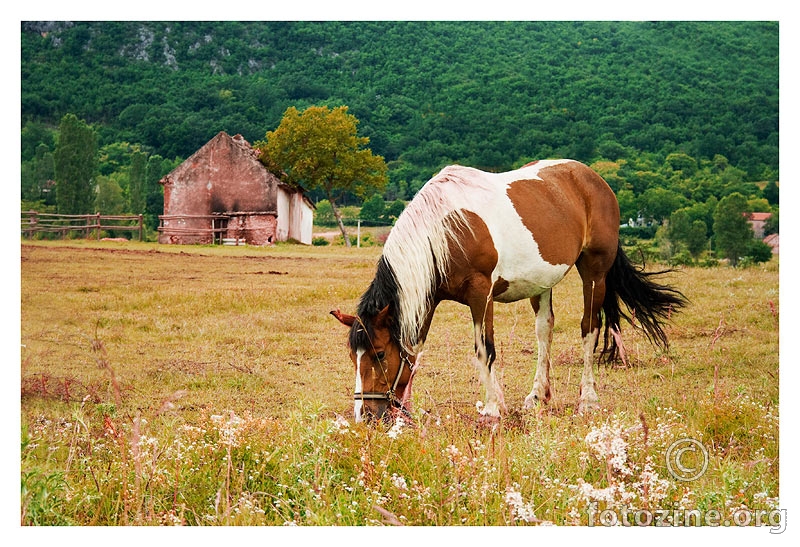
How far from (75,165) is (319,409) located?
5.28 m

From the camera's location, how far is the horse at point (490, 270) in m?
4.35

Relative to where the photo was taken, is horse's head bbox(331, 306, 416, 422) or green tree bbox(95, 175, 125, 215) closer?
horse's head bbox(331, 306, 416, 422)

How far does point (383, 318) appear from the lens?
14.3ft

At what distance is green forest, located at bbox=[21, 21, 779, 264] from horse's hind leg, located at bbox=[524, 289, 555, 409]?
1.99 meters

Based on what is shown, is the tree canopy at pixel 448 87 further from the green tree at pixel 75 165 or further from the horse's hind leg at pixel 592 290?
the horse's hind leg at pixel 592 290

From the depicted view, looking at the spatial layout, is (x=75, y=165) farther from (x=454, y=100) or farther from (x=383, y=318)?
(x=383, y=318)

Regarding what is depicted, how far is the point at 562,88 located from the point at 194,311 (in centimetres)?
487

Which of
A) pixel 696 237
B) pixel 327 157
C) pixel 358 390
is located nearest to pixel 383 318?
pixel 358 390

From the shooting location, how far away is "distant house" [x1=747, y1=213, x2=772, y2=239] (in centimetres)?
765

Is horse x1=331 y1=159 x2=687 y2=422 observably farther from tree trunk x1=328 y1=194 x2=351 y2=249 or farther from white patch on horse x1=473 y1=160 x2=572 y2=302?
tree trunk x1=328 y1=194 x2=351 y2=249

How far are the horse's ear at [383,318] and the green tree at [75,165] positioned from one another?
4.36 metres

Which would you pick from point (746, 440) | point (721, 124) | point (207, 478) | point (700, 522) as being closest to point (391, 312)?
point (207, 478)

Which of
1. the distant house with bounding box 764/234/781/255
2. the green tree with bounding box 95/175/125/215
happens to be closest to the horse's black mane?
the green tree with bounding box 95/175/125/215

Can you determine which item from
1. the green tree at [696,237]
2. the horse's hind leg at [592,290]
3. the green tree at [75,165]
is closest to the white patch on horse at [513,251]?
the horse's hind leg at [592,290]
